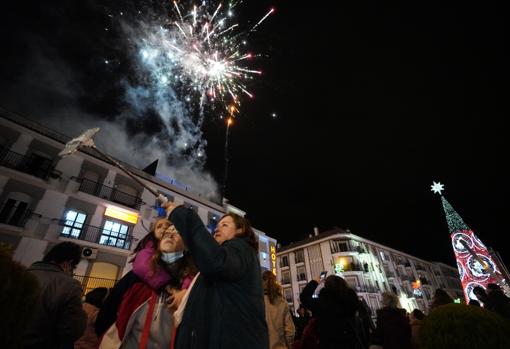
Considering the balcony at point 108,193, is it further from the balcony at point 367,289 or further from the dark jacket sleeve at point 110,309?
the balcony at point 367,289

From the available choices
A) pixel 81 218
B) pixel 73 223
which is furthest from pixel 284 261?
pixel 73 223

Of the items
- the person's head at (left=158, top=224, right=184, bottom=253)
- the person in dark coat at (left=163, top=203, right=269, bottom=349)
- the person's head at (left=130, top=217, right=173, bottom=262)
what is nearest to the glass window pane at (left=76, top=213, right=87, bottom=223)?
the person's head at (left=130, top=217, right=173, bottom=262)

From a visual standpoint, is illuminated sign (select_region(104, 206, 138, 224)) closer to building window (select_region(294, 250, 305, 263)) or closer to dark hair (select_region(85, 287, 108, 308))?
dark hair (select_region(85, 287, 108, 308))

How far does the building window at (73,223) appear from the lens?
42.3ft

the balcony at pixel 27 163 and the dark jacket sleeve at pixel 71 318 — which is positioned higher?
the balcony at pixel 27 163

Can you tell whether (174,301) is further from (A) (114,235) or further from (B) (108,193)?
(B) (108,193)

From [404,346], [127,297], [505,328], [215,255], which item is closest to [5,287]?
[215,255]

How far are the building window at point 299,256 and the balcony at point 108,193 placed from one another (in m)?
25.8

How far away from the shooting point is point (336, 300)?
3.29 metres

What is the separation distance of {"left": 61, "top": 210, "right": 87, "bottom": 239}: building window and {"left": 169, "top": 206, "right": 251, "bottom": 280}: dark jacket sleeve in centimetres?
1477

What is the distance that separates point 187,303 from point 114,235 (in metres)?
15.3

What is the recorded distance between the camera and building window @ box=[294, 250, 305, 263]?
115 ft

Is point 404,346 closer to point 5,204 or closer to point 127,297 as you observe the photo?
point 127,297

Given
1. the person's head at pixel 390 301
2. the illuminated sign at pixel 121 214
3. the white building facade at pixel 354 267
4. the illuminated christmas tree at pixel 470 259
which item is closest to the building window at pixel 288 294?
the white building facade at pixel 354 267
